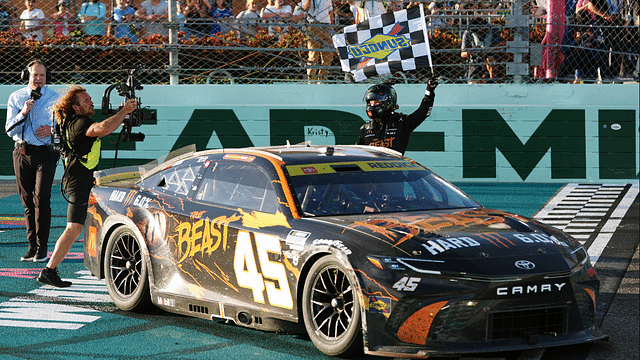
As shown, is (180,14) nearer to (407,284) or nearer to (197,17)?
(197,17)

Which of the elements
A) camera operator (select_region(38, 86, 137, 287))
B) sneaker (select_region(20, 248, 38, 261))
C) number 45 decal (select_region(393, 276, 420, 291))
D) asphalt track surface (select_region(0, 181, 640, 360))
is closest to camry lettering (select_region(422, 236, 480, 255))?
number 45 decal (select_region(393, 276, 420, 291))

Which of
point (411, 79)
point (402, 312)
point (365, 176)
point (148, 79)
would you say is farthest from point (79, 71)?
point (402, 312)

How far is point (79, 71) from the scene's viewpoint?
13.6 meters

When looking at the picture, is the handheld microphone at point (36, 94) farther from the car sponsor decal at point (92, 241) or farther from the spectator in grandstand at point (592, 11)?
the spectator in grandstand at point (592, 11)

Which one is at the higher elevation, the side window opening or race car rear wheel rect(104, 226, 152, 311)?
the side window opening

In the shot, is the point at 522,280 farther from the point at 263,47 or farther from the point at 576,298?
the point at 263,47

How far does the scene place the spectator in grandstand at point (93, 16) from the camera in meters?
13.6

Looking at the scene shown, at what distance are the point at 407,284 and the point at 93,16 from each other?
1033 centimetres

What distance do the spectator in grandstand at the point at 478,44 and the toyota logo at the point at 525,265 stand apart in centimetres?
857

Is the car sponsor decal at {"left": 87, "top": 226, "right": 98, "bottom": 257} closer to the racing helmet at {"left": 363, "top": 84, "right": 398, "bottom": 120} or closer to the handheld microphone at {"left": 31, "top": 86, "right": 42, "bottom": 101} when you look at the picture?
the handheld microphone at {"left": 31, "top": 86, "right": 42, "bottom": 101}

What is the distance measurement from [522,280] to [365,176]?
1.52 metres

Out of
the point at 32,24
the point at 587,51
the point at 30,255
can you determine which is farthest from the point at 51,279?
the point at 587,51

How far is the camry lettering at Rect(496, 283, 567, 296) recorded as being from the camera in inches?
181

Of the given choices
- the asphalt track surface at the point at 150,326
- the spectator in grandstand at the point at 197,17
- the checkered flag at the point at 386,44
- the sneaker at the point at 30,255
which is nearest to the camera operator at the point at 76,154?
the asphalt track surface at the point at 150,326
